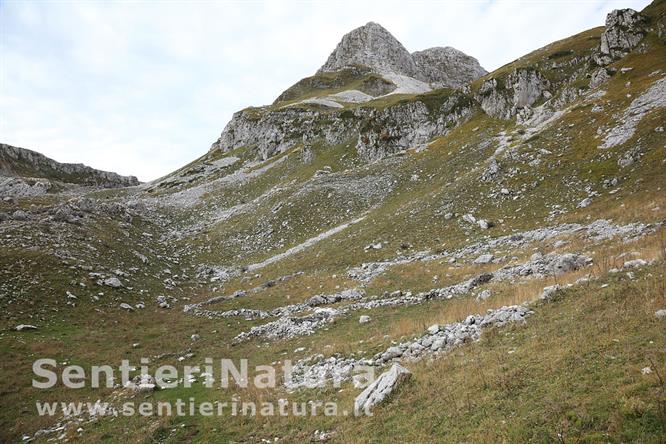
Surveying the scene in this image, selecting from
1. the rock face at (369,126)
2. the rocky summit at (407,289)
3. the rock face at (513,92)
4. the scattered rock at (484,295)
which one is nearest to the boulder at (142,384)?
the rocky summit at (407,289)

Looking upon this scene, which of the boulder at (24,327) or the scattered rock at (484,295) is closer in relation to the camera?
the scattered rock at (484,295)

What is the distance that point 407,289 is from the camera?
1134 inches

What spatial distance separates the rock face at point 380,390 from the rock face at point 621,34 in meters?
78.5

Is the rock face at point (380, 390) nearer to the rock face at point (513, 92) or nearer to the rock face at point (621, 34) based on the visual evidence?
the rock face at point (513, 92)

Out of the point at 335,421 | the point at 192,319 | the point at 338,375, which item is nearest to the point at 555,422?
the point at 335,421

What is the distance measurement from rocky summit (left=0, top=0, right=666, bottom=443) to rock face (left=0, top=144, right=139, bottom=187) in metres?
103

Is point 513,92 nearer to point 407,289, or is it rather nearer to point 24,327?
point 407,289

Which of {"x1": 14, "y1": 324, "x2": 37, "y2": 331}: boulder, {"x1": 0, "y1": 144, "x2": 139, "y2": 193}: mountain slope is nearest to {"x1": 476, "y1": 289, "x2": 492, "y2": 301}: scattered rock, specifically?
{"x1": 14, "y1": 324, "x2": 37, "y2": 331}: boulder

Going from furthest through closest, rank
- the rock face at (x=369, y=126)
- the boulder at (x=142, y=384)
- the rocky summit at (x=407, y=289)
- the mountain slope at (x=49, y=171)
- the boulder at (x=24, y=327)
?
the mountain slope at (x=49, y=171) → the rock face at (x=369, y=126) → the boulder at (x=24, y=327) → the boulder at (x=142, y=384) → the rocky summit at (x=407, y=289)

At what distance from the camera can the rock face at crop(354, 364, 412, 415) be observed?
12875 mm

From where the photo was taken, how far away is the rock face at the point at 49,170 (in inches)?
5384

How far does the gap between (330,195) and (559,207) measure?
3500 cm

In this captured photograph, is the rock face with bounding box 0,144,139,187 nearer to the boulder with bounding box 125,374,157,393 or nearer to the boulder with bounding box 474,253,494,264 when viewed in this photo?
the boulder with bounding box 125,374,157,393

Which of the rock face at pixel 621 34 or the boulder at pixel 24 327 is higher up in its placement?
the rock face at pixel 621 34
